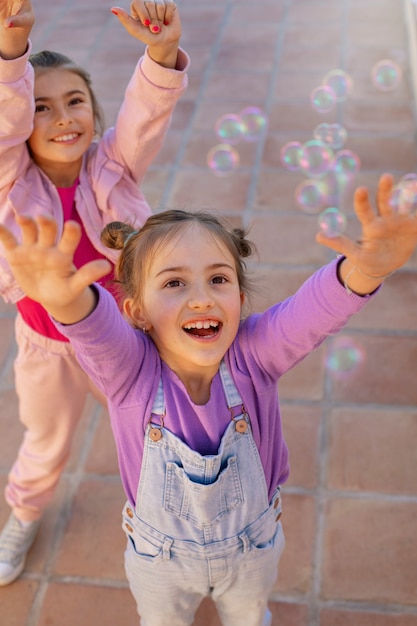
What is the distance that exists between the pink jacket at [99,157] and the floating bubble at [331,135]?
171 centimetres

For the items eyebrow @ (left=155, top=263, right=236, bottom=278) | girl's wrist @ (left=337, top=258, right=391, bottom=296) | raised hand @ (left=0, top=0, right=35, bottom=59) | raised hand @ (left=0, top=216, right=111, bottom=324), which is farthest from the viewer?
raised hand @ (left=0, top=0, right=35, bottom=59)

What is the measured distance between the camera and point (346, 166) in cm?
349

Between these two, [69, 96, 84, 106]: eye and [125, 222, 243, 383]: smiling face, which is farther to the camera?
[69, 96, 84, 106]: eye

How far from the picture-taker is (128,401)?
1.35 m

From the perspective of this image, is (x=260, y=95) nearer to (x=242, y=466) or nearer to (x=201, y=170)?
(x=201, y=170)

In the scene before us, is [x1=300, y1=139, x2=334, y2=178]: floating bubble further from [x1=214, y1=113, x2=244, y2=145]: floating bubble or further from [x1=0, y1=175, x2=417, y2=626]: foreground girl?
[x1=0, y1=175, x2=417, y2=626]: foreground girl

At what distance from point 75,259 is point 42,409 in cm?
37

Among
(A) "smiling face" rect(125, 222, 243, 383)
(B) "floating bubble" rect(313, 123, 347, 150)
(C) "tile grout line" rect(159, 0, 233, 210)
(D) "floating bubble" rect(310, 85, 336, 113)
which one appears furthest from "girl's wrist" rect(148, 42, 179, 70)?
(D) "floating bubble" rect(310, 85, 336, 113)

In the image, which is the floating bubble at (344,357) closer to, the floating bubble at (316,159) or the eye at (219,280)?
the floating bubble at (316,159)

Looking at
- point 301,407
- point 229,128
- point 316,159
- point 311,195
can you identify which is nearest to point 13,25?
point 301,407

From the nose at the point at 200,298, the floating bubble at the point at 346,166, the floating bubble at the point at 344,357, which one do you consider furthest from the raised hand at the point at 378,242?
the floating bubble at the point at 346,166

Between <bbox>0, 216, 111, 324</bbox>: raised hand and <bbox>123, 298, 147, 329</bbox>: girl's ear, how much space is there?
25cm

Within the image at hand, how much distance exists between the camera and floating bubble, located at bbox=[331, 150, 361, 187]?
11.2 ft

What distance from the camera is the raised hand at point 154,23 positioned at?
160 centimetres
